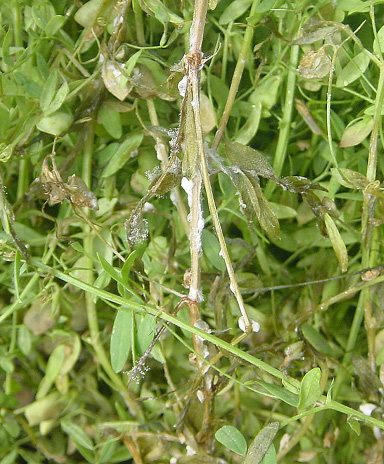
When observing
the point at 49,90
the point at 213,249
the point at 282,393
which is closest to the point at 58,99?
the point at 49,90

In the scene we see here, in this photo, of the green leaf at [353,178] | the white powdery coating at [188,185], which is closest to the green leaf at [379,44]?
the green leaf at [353,178]

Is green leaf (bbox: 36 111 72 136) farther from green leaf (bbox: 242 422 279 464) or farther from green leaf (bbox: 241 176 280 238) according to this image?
green leaf (bbox: 242 422 279 464)

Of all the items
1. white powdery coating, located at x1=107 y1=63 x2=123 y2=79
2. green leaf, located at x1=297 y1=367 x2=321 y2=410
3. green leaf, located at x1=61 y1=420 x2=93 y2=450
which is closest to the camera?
green leaf, located at x1=297 y1=367 x2=321 y2=410

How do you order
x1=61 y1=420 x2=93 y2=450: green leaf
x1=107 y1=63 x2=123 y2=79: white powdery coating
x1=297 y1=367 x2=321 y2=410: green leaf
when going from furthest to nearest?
x1=61 y1=420 x2=93 y2=450: green leaf
x1=107 y1=63 x2=123 y2=79: white powdery coating
x1=297 y1=367 x2=321 y2=410: green leaf

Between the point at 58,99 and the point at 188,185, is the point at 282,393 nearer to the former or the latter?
the point at 188,185

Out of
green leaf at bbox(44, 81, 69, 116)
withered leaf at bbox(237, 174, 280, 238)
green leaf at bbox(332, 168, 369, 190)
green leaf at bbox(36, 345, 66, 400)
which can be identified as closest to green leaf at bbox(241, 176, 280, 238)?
withered leaf at bbox(237, 174, 280, 238)

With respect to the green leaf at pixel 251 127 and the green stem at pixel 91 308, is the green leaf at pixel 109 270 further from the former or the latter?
the green leaf at pixel 251 127

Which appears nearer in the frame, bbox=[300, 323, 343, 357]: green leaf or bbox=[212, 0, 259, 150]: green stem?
bbox=[212, 0, 259, 150]: green stem

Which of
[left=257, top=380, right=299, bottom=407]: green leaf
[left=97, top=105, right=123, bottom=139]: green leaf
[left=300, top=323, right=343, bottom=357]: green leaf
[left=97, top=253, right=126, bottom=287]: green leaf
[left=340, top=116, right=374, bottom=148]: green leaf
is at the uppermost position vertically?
[left=97, top=105, right=123, bottom=139]: green leaf
